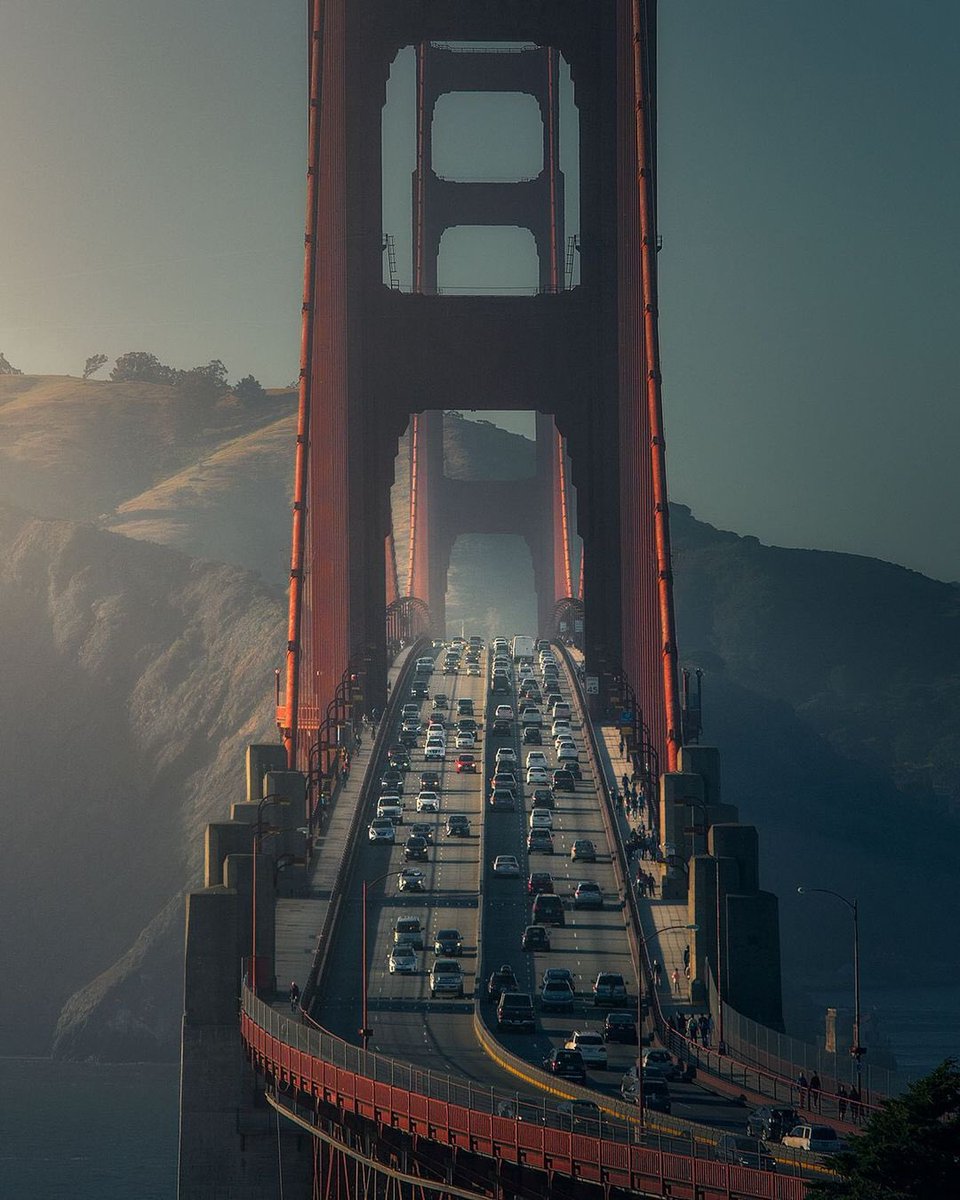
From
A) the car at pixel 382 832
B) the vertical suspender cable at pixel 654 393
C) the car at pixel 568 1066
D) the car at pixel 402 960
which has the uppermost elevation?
the vertical suspender cable at pixel 654 393

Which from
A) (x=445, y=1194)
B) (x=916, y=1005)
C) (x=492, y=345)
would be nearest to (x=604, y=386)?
(x=492, y=345)

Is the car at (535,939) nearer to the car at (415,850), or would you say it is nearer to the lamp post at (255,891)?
the car at (415,850)

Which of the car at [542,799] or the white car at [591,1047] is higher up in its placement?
the car at [542,799]

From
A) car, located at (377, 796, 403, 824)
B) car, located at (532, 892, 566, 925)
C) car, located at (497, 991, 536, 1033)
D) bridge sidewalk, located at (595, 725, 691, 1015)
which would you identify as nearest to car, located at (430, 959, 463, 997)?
car, located at (497, 991, 536, 1033)

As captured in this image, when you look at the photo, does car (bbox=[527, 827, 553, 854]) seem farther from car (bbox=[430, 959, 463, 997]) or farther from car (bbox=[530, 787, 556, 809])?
car (bbox=[430, 959, 463, 997])

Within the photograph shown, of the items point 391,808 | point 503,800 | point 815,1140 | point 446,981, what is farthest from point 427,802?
point 815,1140

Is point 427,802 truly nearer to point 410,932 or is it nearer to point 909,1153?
point 410,932

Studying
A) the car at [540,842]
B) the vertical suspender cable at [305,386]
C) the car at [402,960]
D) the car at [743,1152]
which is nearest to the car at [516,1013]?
the car at [402,960]
